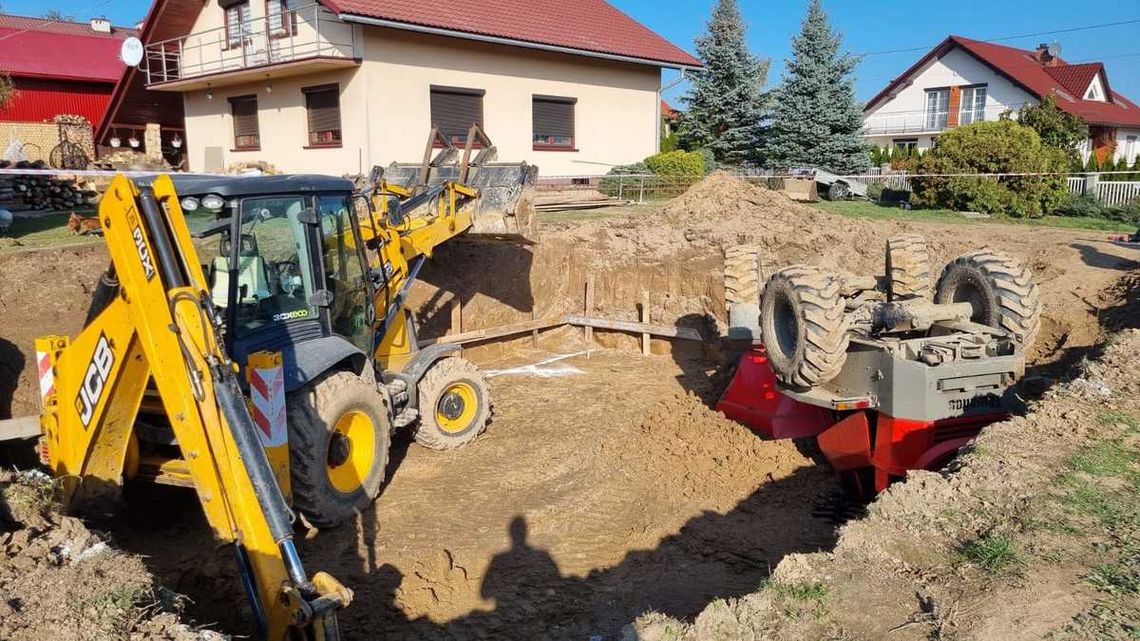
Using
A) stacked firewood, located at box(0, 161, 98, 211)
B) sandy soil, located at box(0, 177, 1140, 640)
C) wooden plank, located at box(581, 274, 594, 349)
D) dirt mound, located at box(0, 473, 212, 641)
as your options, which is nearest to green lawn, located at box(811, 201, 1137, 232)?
sandy soil, located at box(0, 177, 1140, 640)

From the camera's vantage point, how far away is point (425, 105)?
18.8 metres

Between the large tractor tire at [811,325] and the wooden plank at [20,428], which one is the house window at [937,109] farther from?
the wooden plank at [20,428]

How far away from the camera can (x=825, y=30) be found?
27859mm

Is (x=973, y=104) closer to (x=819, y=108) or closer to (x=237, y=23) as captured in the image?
(x=819, y=108)

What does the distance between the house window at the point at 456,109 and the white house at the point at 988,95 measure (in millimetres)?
25106

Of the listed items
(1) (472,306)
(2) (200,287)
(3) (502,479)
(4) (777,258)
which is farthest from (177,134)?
(2) (200,287)

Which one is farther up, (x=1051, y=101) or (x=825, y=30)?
(x=825, y=30)

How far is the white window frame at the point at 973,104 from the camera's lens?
3844 centimetres

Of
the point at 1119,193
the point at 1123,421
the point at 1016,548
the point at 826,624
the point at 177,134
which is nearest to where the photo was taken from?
the point at 826,624

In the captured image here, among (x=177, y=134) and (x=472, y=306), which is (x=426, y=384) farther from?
(x=177, y=134)

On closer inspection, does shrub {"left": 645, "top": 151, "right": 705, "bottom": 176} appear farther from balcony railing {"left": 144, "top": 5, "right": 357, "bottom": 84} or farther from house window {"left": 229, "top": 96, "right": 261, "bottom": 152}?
house window {"left": 229, "top": 96, "right": 261, "bottom": 152}

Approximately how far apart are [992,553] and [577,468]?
4358 millimetres

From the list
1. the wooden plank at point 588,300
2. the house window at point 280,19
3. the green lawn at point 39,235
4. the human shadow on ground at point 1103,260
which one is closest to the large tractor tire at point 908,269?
the human shadow on ground at point 1103,260

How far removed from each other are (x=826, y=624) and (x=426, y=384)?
199 inches
